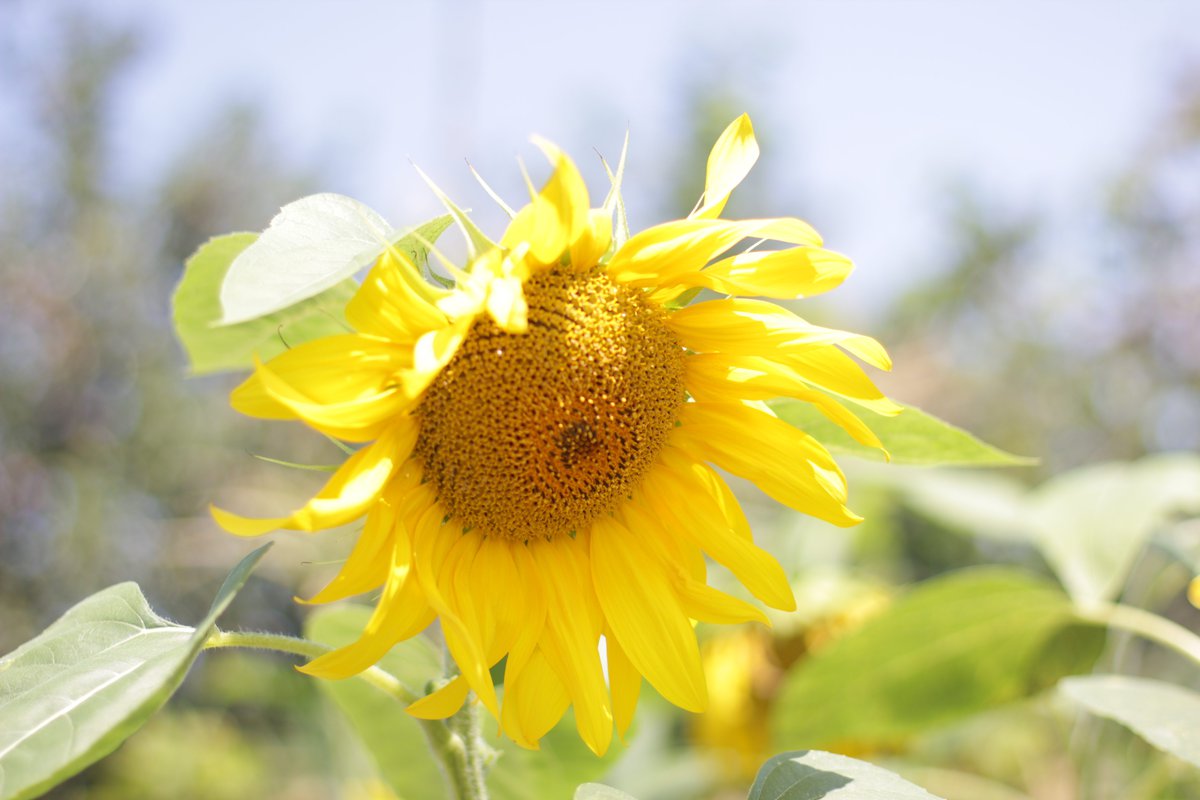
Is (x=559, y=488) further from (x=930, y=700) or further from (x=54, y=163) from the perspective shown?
(x=54, y=163)

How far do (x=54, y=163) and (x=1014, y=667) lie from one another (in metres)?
7.98

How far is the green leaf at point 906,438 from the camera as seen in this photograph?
73cm

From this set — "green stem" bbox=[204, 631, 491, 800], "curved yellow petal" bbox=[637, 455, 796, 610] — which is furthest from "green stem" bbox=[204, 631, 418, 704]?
"curved yellow petal" bbox=[637, 455, 796, 610]

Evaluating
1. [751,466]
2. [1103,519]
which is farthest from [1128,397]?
[751,466]

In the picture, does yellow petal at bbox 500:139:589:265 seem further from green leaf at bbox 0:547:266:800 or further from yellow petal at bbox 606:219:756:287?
green leaf at bbox 0:547:266:800

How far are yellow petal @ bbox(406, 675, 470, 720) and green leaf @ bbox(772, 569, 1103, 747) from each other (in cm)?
80

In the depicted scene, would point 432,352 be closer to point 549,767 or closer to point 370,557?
point 370,557

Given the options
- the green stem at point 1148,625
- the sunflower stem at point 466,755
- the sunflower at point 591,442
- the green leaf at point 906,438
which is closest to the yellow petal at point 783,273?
the sunflower at point 591,442

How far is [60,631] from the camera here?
1.89 ft

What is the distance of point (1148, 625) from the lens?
3.66 feet

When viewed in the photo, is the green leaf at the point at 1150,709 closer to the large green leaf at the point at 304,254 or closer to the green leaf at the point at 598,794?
the green leaf at the point at 598,794

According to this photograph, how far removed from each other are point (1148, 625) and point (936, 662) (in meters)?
0.27

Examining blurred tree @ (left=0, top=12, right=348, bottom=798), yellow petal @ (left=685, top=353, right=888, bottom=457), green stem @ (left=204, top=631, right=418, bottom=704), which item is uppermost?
yellow petal @ (left=685, top=353, right=888, bottom=457)

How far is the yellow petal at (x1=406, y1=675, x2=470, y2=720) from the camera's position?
0.60 meters
